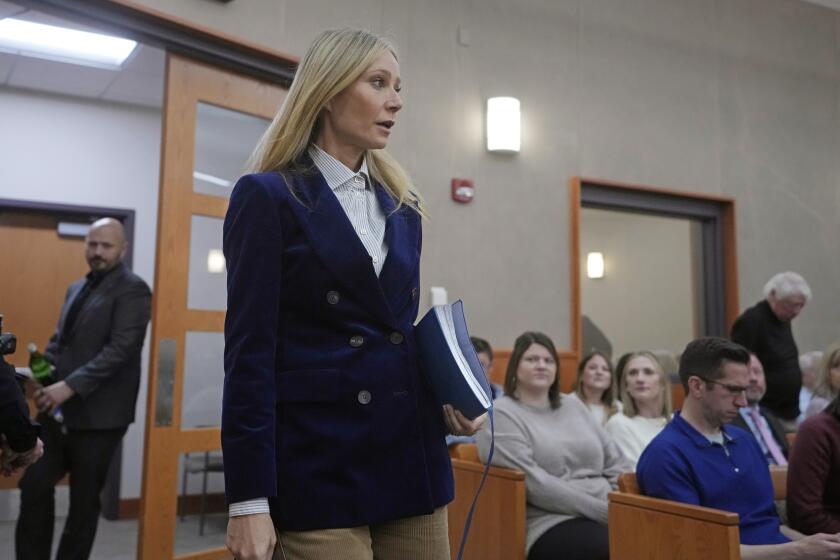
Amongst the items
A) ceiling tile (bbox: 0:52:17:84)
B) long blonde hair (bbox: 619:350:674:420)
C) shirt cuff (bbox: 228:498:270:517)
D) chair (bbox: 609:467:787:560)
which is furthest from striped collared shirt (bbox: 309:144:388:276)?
ceiling tile (bbox: 0:52:17:84)

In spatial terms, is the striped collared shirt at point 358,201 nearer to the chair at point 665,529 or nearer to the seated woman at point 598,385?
the chair at point 665,529

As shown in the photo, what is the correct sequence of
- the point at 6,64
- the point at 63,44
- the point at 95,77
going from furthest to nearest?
the point at 95,77, the point at 6,64, the point at 63,44

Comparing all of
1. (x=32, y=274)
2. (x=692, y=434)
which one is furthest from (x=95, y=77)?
(x=692, y=434)

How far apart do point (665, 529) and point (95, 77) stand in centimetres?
419

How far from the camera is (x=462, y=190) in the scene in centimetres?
419

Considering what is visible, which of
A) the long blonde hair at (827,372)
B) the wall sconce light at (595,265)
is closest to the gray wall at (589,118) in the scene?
the wall sconce light at (595,265)

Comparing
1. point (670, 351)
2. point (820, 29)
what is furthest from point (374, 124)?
point (820, 29)

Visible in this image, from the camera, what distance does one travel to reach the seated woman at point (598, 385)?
3.79 meters

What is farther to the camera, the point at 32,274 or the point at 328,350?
the point at 32,274

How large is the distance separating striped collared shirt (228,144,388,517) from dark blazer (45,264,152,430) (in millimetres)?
2315

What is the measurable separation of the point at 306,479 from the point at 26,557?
2.54 metres

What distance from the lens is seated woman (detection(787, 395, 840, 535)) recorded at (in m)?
2.34

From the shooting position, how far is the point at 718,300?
5230 mm

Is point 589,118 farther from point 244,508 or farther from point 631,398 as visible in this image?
point 244,508
